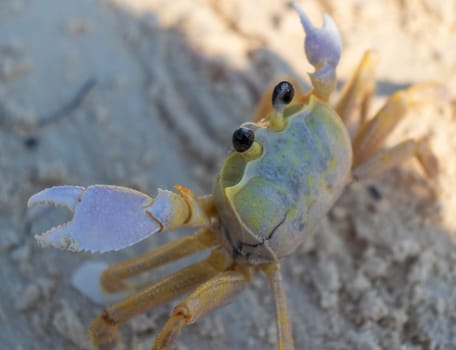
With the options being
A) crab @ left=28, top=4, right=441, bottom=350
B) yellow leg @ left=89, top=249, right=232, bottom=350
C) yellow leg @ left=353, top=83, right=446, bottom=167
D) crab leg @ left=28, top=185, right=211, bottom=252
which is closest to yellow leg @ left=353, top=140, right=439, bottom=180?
yellow leg @ left=353, top=83, right=446, bottom=167

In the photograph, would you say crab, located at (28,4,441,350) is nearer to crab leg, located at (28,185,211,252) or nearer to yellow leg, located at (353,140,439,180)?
crab leg, located at (28,185,211,252)

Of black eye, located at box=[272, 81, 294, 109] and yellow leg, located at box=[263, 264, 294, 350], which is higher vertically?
black eye, located at box=[272, 81, 294, 109]

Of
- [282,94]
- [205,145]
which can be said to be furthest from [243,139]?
[205,145]

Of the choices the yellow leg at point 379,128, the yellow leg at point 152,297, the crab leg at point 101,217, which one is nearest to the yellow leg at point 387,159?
the yellow leg at point 379,128

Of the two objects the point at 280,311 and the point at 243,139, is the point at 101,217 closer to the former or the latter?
the point at 243,139

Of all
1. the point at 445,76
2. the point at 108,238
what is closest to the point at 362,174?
the point at 445,76

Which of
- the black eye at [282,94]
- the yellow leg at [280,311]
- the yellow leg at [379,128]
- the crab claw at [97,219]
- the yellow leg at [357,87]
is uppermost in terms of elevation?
the black eye at [282,94]

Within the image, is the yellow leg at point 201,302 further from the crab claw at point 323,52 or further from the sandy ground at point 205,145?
the crab claw at point 323,52
